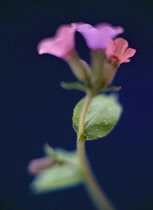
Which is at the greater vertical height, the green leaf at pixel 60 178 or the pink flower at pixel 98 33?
the pink flower at pixel 98 33

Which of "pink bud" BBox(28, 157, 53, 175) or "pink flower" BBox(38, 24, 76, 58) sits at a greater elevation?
"pink flower" BBox(38, 24, 76, 58)

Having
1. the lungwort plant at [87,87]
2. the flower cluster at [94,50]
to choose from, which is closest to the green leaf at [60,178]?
the lungwort plant at [87,87]

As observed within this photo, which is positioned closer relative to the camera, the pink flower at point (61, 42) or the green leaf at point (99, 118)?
the pink flower at point (61, 42)

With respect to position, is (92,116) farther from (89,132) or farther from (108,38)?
(108,38)

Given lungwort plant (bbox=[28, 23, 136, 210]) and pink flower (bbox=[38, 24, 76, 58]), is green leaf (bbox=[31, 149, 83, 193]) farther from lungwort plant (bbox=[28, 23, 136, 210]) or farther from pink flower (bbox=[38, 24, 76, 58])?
pink flower (bbox=[38, 24, 76, 58])

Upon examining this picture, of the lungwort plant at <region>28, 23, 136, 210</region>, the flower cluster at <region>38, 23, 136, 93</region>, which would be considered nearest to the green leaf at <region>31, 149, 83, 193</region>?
the lungwort plant at <region>28, 23, 136, 210</region>

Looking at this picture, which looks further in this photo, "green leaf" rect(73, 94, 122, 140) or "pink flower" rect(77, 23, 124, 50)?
"green leaf" rect(73, 94, 122, 140)

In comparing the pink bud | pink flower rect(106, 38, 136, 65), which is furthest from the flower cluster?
the pink bud

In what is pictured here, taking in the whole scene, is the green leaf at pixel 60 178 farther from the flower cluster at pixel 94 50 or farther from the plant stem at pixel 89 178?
the flower cluster at pixel 94 50
